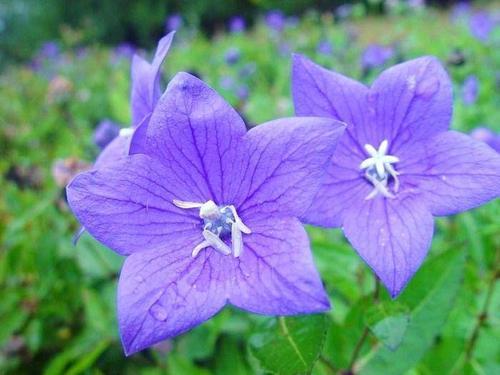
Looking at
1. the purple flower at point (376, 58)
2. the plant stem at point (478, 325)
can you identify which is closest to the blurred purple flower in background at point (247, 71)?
the purple flower at point (376, 58)

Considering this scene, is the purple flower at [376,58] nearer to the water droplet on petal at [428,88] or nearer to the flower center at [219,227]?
the water droplet on petal at [428,88]

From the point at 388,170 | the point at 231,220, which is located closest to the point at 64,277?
the point at 231,220

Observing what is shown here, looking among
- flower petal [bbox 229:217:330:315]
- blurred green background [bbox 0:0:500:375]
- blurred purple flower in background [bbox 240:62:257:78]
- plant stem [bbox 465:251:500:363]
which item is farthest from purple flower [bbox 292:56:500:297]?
blurred purple flower in background [bbox 240:62:257:78]

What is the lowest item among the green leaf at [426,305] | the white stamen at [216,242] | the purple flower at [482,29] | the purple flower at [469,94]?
the purple flower at [482,29]

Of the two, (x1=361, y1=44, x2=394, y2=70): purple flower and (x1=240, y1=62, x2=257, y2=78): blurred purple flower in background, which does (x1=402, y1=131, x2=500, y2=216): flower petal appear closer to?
(x1=361, y1=44, x2=394, y2=70): purple flower

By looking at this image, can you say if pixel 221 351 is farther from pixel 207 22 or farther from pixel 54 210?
pixel 207 22

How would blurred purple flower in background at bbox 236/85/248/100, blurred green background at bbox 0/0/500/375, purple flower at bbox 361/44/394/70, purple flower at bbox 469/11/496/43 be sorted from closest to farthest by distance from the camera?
blurred green background at bbox 0/0/500/375
purple flower at bbox 361/44/394/70
blurred purple flower in background at bbox 236/85/248/100
purple flower at bbox 469/11/496/43
